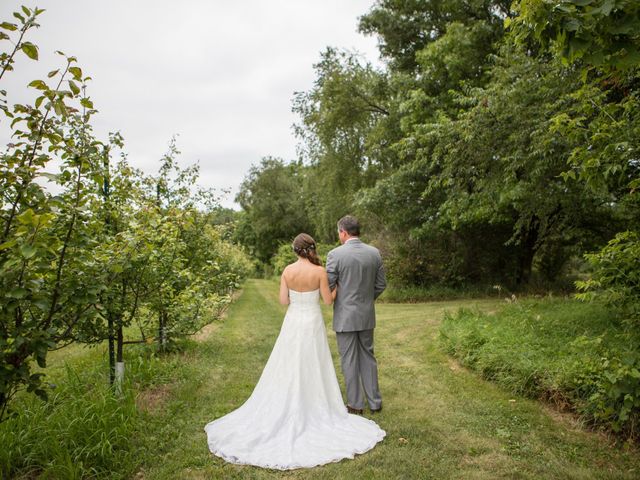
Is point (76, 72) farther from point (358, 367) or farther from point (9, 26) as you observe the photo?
point (358, 367)

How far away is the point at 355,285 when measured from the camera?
16.6ft

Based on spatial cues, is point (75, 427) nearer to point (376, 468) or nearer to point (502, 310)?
point (376, 468)

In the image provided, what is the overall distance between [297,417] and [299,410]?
86 millimetres

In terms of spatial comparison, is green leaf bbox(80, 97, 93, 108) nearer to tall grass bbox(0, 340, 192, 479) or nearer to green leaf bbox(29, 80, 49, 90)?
green leaf bbox(29, 80, 49, 90)

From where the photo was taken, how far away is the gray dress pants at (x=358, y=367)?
5047mm

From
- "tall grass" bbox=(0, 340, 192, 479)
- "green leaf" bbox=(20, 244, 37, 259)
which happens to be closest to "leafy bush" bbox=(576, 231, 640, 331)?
"tall grass" bbox=(0, 340, 192, 479)

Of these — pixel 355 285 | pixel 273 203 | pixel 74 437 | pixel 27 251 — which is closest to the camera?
pixel 27 251

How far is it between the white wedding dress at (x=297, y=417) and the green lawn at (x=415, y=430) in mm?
149

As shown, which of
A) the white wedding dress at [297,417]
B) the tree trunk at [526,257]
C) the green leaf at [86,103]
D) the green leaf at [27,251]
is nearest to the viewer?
the green leaf at [27,251]

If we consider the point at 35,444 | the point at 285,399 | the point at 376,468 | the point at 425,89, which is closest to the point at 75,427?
the point at 35,444

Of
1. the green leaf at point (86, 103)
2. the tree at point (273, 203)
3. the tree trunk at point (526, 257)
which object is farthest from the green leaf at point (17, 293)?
the tree at point (273, 203)

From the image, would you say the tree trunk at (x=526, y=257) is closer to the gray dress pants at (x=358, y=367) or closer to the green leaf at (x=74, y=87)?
the gray dress pants at (x=358, y=367)

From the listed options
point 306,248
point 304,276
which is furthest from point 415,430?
point 306,248

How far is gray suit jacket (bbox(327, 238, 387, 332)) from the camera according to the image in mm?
5016
